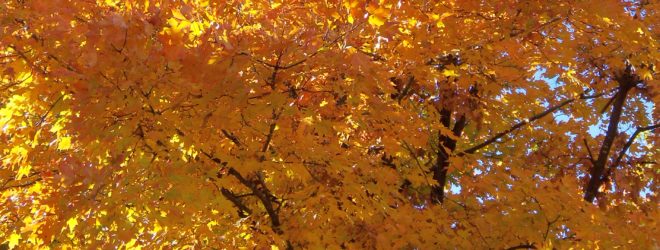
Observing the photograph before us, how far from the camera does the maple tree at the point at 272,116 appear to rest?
3008 mm

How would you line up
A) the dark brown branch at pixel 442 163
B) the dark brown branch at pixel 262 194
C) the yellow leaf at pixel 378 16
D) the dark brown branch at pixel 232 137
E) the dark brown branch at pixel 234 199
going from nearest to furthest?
the yellow leaf at pixel 378 16, the dark brown branch at pixel 232 137, the dark brown branch at pixel 262 194, the dark brown branch at pixel 234 199, the dark brown branch at pixel 442 163

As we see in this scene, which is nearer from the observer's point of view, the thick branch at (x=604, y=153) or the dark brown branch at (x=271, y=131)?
the dark brown branch at (x=271, y=131)

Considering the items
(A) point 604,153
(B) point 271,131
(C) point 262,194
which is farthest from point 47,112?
(A) point 604,153

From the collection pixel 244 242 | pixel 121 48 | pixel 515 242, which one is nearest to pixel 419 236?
pixel 515 242

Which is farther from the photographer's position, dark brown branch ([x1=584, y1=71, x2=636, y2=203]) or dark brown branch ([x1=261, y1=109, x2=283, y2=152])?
dark brown branch ([x1=584, y1=71, x2=636, y2=203])

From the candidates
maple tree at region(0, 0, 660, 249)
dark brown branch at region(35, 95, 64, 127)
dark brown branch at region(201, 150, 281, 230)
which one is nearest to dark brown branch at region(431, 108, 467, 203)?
maple tree at region(0, 0, 660, 249)

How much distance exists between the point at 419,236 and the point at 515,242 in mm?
905

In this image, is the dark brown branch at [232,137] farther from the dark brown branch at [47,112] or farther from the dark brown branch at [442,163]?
the dark brown branch at [442,163]

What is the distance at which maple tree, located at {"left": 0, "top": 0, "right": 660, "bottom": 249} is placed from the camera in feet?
9.87

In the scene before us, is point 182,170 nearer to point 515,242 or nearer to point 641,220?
point 515,242

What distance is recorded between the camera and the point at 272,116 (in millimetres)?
3732

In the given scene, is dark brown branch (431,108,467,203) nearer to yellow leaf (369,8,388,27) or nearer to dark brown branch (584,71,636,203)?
dark brown branch (584,71,636,203)

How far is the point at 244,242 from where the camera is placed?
14.2 ft

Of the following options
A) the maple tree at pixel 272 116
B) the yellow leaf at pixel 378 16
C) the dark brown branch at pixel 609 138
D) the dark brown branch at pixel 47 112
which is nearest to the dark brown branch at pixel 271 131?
the maple tree at pixel 272 116
